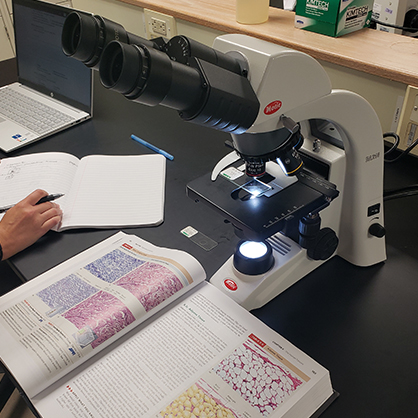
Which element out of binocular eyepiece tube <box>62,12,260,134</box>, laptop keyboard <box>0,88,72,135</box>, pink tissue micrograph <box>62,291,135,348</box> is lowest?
pink tissue micrograph <box>62,291,135,348</box>

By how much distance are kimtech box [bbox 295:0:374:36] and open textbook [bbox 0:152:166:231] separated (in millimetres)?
734

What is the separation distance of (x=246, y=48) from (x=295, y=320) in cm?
50

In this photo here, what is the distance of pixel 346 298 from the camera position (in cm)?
80

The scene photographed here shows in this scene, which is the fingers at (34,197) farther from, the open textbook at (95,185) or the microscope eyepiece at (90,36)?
the microscope eyepiece at (90,36)

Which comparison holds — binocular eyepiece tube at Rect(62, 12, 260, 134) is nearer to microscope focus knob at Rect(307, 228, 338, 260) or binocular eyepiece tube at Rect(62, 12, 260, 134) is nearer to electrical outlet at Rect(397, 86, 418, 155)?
microscope focus knob at Rect(307, 228, 338, 260)

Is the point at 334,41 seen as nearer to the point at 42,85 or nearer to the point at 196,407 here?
the point at 42,85

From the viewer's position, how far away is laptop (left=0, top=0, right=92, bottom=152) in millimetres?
Answer: 1339

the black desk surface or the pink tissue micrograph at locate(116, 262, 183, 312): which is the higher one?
the pink tissue micrograph at locate(116, 262, 183, 312)

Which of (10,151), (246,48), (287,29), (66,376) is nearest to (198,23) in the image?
(287,29)

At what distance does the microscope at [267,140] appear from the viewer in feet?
1.75

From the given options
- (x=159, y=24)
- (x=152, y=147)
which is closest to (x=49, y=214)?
(x=152, y=147)

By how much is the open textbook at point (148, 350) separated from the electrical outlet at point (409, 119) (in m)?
0.77

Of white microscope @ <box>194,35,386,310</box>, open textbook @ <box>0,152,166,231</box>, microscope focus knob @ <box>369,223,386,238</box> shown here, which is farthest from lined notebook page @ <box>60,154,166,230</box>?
microscope focus knob @ <box>369,223,386,238</box>

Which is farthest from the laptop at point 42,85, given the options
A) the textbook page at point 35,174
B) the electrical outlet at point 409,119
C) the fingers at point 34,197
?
the electrical outlet at point 409,119
